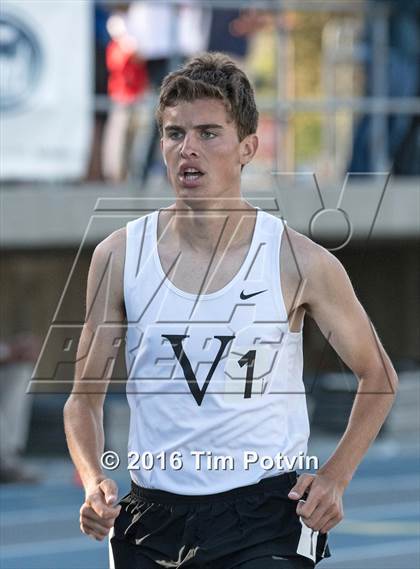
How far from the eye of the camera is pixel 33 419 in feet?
46.1

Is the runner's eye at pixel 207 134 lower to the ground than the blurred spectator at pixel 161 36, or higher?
higher

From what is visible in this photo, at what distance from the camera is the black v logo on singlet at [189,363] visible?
3.71m

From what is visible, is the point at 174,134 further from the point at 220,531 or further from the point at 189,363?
the point at 220,531

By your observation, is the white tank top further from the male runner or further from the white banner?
the white banner

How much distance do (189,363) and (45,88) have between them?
30.7ft

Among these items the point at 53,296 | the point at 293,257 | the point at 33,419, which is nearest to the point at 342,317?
the point at 293,257

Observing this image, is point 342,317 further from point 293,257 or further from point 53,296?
point 53,296

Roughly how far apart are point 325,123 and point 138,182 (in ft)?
7.62

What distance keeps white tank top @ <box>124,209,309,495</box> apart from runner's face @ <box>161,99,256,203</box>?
0.67 ft

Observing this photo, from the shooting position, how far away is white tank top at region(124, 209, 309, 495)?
3.72 m

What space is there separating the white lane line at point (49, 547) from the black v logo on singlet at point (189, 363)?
5.69 meters

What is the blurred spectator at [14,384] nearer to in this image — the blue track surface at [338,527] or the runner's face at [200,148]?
the blue track surface at [338,527]

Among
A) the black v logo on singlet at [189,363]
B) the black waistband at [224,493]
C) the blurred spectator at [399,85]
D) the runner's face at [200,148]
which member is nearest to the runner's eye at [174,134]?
the runner's face at [200,148]

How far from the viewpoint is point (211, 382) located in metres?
3.72
